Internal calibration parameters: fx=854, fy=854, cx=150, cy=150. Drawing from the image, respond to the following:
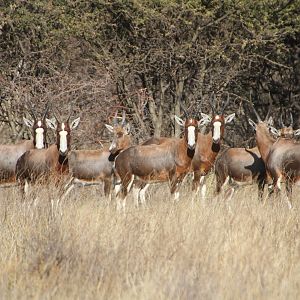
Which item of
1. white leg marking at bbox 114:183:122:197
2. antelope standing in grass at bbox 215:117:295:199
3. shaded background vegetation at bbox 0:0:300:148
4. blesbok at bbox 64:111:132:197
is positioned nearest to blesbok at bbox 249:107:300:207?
antelope standing in grass at bbox 215:117:295:199

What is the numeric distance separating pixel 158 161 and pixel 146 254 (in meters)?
7.15

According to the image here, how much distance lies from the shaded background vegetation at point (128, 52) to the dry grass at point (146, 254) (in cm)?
866

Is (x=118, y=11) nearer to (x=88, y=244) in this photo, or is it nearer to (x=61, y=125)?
(x=61, y=125)

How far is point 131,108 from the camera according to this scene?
63.6 feet

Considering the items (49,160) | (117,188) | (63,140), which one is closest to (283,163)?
(117,188)

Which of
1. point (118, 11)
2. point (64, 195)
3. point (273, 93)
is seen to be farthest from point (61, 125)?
point (273, 93)

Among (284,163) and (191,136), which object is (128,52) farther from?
(284,163)

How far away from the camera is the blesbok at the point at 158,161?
14586mm

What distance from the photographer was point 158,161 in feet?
48.3

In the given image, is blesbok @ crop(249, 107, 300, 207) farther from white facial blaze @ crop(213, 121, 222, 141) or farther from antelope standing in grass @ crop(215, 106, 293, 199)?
white facial blaze @ crop(213, 121, 222, 141)

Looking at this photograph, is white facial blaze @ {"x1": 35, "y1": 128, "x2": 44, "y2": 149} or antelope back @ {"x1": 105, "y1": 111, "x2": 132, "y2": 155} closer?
white facial blaze @ {"x1": 35, "y1": 128, "x2": 44, "y2": 149}

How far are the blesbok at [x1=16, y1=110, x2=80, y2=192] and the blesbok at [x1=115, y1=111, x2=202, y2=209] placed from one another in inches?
44.5

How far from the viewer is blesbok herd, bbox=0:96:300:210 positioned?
13859mm

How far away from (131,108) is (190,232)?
10.9m
